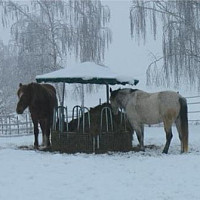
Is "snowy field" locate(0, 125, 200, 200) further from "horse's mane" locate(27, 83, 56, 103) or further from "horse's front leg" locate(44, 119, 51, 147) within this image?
"horse's mane" locate(27, 83, 56, 103)

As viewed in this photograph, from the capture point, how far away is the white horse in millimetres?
9164

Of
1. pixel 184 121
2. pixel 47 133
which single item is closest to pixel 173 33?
pixel 184 121

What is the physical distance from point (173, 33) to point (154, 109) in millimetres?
7725

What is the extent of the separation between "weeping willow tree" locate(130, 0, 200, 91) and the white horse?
6.83m

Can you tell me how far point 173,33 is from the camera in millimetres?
16344

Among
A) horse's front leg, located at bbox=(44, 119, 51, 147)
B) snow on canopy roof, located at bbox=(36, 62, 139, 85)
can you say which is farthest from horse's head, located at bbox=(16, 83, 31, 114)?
horse's front leg, located at bbox=(44, 119, 51, 147)

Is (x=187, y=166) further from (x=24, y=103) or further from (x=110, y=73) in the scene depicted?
(x=24, y=103)

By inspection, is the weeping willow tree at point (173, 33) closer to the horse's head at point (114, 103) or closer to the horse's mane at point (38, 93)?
the horse's head at point (114, 103)

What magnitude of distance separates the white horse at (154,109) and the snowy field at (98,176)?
80 centimetres

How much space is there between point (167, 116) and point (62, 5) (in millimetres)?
13742

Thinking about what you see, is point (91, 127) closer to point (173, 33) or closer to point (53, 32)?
point (173, 33)

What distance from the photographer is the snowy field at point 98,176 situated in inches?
217

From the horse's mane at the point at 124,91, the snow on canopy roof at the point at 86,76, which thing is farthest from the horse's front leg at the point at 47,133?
the horse's mane at the point at 124,91

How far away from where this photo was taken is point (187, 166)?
7.36 m
